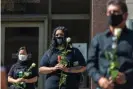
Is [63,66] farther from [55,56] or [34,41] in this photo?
[34,41]

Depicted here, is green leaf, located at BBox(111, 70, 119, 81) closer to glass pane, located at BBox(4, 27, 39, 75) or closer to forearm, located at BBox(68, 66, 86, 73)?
forearm, located at BBox(68, 66, 86, 73)

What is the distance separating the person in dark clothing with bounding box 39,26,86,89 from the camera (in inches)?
281

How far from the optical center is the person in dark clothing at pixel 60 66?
7125mm

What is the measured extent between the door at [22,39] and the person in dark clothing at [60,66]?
Result: 397 centimetres

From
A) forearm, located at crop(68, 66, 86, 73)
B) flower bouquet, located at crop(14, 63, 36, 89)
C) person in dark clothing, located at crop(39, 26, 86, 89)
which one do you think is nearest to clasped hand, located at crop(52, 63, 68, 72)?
person in dark clothing, located at crop(39, 26, 86, 89)

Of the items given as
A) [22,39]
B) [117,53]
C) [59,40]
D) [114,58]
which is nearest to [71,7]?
[22,39]

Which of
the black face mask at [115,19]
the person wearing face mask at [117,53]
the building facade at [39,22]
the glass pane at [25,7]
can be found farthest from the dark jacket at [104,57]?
the glass pane at [25,7]

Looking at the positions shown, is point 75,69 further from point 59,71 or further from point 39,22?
point 39,22

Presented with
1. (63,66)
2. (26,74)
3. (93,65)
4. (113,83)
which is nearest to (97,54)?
(93,65)

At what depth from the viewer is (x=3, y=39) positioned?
11.4m

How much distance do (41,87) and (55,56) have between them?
4.19 metres

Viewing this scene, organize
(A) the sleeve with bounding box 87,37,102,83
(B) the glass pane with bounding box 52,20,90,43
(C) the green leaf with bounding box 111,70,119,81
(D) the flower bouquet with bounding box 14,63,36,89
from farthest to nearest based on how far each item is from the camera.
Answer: (B) the glass pane with bounding box 52,20,90,43 → (D) the flower bouquet with bounding box 14,63,36,89 → (A) the sleeve with bounding box 87,37,102,83 → (C) the green leaf with bounding box 111,70,119,81

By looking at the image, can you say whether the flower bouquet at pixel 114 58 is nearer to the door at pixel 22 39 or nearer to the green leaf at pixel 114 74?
the green leaf at pixel 114 74

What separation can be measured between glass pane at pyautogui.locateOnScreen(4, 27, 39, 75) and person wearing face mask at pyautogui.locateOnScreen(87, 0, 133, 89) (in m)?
6.92
